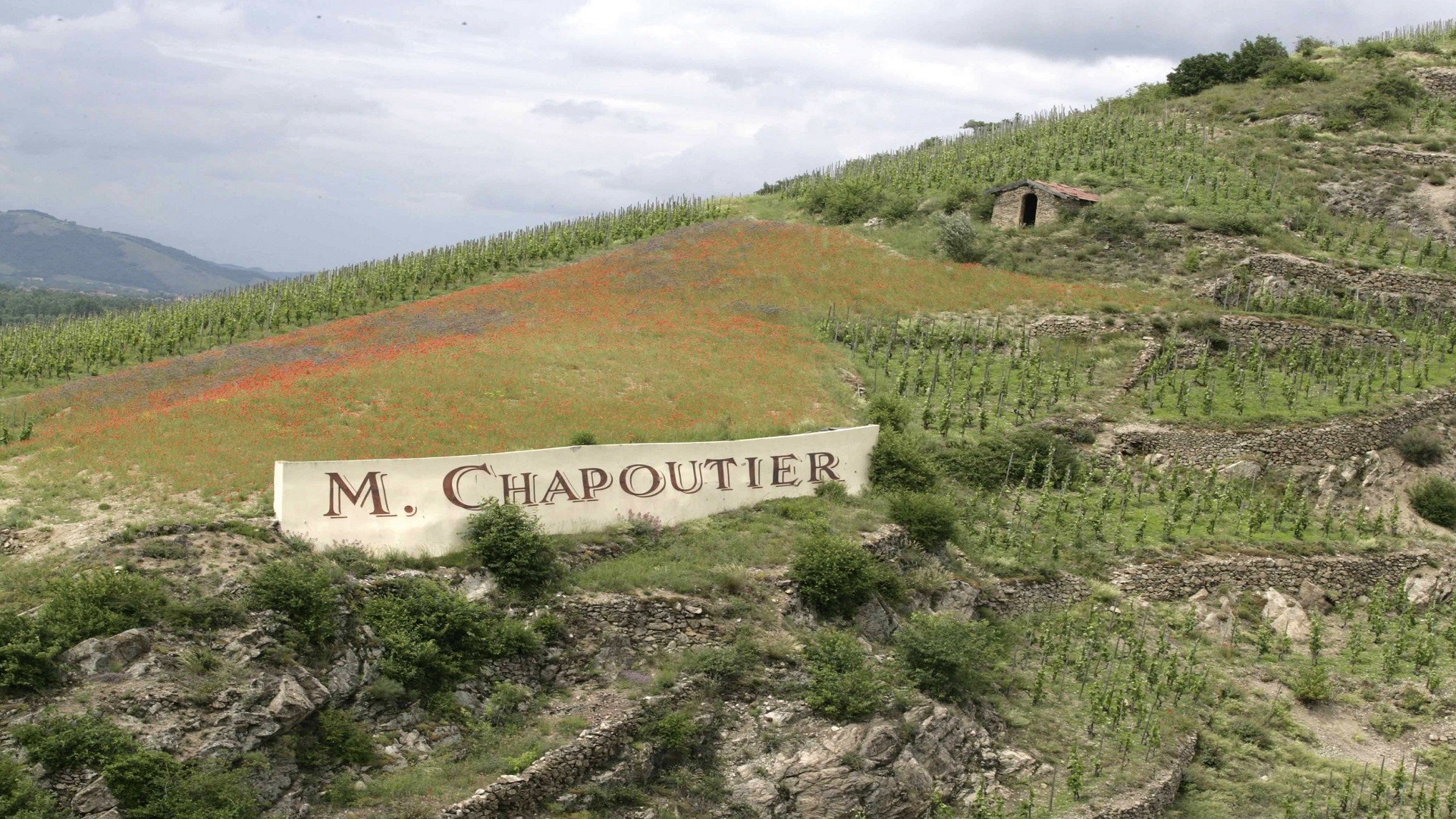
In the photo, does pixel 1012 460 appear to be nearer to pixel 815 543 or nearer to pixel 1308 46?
pixel 815 543

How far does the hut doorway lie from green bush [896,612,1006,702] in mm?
30393

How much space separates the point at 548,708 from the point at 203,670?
A: 18.4 feet

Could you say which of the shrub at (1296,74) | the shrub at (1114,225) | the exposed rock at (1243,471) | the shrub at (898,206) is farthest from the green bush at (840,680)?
the shrub at (1296,74)

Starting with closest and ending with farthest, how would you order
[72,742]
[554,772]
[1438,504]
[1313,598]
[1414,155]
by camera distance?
[72,742] → [554,772] → [1313,598] → [1438,504] → [1414,155]

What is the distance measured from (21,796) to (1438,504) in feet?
115

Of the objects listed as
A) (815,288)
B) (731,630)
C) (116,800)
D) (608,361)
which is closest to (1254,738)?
(731,630)

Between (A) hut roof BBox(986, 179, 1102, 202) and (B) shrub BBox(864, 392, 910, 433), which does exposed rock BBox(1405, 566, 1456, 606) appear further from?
(A) hut roof BBox(986, 179, 1102, 202)

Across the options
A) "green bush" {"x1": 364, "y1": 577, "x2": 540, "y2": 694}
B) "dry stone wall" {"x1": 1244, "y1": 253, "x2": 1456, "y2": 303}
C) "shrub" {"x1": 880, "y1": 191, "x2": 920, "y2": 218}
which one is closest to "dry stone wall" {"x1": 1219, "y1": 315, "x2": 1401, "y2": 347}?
"dry stone wall" {"x1": 1244, "y1": 253, "x2": 1456, "y2": 303}

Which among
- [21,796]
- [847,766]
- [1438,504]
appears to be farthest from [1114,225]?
[21,796]

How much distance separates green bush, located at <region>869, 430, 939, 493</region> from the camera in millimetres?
29250

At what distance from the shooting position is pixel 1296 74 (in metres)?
61.9

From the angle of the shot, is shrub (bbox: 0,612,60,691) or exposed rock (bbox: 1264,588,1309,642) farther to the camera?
exposed rock (bbox: 1264,588,1309,642)

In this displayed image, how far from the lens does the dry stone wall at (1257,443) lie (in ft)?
114

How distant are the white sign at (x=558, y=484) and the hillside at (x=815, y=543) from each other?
54 cm
